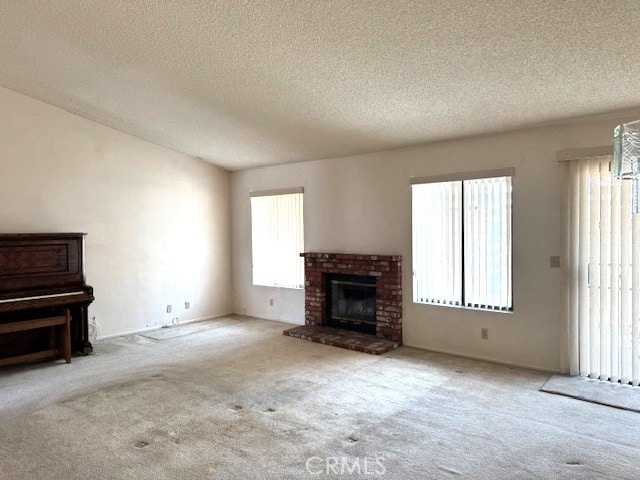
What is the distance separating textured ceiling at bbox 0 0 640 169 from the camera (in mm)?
2598

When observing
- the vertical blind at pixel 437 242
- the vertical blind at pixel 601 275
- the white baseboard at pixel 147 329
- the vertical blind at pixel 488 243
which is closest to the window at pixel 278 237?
the white baseboard at pixel 147 329

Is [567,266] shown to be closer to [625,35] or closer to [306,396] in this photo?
[625,35]

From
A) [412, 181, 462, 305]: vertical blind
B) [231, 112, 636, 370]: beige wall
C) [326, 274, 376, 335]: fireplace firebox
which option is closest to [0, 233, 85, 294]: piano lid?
[231, 112, 636, 370]: beige wall

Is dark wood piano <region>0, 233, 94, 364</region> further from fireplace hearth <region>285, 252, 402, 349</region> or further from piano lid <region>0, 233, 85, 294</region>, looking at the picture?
fireplace hearth <region>285, 252, 402, 349</region>

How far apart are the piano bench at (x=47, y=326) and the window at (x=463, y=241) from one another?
3815 mm

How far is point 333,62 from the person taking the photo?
10.7 ft

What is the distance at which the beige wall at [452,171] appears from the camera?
401cm

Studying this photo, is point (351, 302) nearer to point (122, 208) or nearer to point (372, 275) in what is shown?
point (372, 275)

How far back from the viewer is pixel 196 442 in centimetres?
272

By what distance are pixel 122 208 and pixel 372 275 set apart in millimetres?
3405

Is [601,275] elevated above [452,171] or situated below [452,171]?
below

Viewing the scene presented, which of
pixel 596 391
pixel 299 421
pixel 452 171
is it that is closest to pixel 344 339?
pixel 299 421

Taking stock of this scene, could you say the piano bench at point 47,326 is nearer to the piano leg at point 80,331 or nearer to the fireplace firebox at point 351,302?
the piano leg at point 80,331

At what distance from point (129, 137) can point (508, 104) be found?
4654 millimetres
